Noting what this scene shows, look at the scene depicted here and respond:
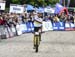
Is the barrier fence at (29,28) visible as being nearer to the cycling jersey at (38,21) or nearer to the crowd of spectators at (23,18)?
the crowd of spectators at (23,18)

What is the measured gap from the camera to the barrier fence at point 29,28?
27.6 metres

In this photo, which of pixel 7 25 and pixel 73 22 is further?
pixel 73 22

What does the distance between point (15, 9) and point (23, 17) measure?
2489 mm

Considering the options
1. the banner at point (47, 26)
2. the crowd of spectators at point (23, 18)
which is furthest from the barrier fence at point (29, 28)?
the crowd of spectators at point (23, 18)

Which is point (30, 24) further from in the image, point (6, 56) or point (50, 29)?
point (6, 56)

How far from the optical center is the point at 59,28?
37.4 metres

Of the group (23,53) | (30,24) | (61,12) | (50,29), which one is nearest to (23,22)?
(30,24)

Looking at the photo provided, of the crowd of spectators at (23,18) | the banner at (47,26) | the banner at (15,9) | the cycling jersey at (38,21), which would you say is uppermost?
the cycling jersey at (38,21)

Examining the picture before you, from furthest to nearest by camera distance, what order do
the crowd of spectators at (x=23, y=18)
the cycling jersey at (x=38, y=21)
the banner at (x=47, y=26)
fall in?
the banner at (x=47, y=26), the crowd of spectators at (x=23, y=18), the cycling jersey at (x=38, y=21)

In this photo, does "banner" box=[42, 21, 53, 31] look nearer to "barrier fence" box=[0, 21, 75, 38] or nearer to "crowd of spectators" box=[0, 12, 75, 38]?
"barrier fence" box=[0, 21, 75, 38]

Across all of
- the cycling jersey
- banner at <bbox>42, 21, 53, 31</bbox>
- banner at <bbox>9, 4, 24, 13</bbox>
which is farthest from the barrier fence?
the cycling jersey

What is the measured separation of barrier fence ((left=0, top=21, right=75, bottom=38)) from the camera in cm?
2761

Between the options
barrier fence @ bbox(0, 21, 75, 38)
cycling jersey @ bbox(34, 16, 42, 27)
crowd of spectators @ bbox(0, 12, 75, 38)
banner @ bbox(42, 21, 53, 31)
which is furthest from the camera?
banner @ bbox(42, 21, 53, 31)

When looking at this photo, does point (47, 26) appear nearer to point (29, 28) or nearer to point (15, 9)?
point (29, 28)
